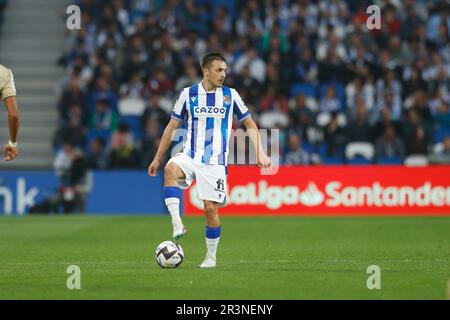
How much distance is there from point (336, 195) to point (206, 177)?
1047 cm

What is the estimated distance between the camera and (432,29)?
87.0ft

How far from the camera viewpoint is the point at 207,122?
11.8m

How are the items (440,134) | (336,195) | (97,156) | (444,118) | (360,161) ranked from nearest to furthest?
(336,195) → (360,161) → (97,156) → (440,134) → (444,118)

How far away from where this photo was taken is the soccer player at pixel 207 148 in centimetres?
1164

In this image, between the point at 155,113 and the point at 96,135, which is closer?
the point at 155,113

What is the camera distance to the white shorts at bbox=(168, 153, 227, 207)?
11.6 m

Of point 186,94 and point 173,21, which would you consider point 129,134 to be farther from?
point 186,94

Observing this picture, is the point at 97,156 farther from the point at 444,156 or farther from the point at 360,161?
the point at 444,156

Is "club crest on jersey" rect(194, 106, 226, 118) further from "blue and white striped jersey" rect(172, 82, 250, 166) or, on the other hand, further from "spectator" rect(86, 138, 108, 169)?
"spectator" rect(86, 138, 108, 169)

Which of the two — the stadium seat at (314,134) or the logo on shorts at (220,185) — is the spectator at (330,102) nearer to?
the stadium seat at (314,134)

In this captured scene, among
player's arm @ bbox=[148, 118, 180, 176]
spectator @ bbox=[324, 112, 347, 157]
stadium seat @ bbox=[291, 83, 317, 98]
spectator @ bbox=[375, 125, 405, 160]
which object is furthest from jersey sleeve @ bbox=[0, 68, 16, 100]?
stadium seat @ bbox=[291, 83, 317, 98]

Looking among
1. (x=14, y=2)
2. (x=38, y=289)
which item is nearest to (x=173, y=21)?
(x=14, y=2)

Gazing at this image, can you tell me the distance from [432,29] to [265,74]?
450cm

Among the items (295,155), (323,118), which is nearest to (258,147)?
(295,155)
